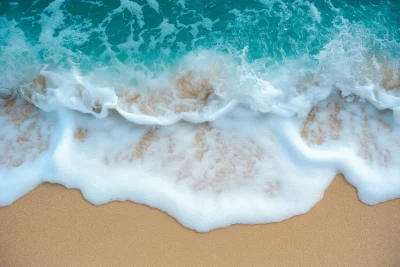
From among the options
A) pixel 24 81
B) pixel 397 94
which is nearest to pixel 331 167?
pixel 397 94

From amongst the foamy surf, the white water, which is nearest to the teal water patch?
the foamy surf

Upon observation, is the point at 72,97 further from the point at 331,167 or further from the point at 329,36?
the point at 329,36

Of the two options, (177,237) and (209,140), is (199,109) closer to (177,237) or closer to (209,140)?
(209,140)

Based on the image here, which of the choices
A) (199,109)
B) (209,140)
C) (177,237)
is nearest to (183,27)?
(199,109)

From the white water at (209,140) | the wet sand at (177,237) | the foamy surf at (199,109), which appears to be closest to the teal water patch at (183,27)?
the foamy surf at (199,109)

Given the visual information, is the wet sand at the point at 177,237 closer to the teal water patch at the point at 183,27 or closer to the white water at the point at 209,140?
the white water at the point at 209,140

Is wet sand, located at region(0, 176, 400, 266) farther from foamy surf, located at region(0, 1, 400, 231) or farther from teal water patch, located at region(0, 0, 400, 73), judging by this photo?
teal water patch, located at region(0, 0, 400, 73)
